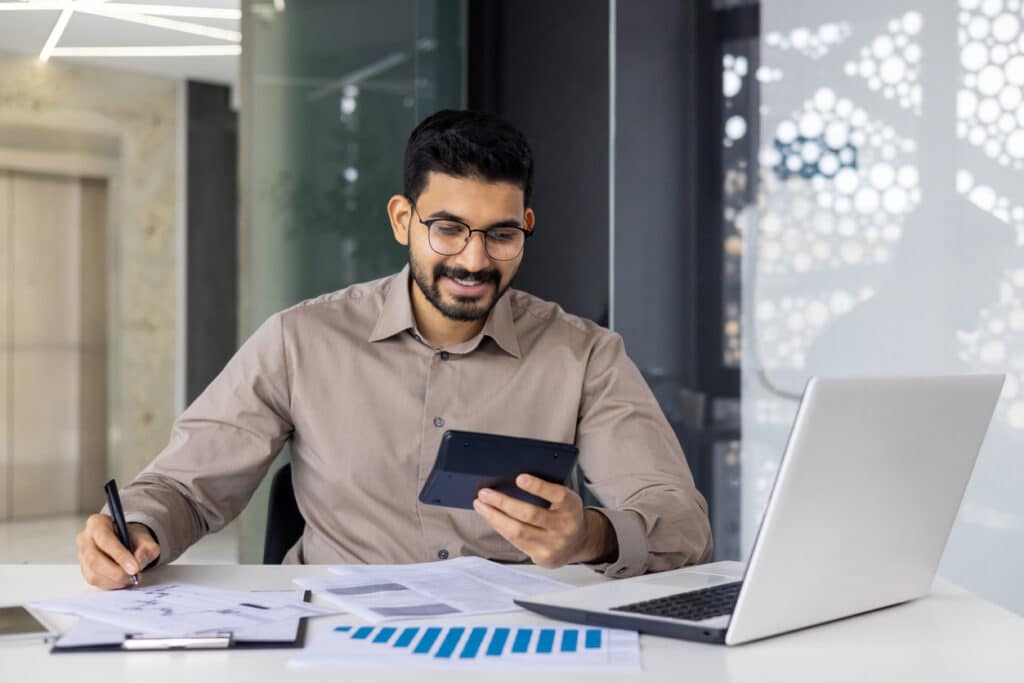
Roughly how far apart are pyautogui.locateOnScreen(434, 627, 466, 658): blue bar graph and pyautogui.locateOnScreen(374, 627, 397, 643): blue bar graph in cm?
6

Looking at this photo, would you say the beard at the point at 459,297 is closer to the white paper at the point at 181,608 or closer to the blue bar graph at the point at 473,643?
the white paper at the point at 181,608

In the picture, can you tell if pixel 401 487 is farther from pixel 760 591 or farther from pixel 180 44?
pixel 180 44

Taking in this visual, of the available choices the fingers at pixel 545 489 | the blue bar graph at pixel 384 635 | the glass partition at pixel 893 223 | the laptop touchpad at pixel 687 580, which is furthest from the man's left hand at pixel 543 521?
the glass partition at pixel 893 223

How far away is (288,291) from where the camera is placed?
392 centimetres

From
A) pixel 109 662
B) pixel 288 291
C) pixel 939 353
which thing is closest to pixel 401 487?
pixel 109 662

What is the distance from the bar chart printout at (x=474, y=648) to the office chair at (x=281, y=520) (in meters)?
0.80

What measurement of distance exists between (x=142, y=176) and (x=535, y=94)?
2.24 metres

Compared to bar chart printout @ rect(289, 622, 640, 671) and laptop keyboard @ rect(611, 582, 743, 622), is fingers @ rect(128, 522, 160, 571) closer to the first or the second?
bar chart printout @ rect(289, 622, 640, 671)

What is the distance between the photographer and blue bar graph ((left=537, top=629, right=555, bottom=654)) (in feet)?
3.90

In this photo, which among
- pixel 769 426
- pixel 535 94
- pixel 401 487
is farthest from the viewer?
pixel 535 94

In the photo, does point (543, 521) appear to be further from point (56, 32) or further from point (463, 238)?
point (56, 32)

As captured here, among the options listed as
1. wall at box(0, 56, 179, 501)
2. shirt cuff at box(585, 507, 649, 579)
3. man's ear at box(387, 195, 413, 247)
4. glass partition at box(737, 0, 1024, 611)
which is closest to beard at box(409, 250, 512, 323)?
man's ear at box(387, 195, 413, 247)

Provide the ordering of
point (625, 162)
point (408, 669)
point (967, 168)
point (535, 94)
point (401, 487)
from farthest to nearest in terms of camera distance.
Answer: point (535, 94)
point (625, 162)
point (967, 168)
point (401, 487)
point (408, 669)

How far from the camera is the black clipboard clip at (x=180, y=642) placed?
1202mm
